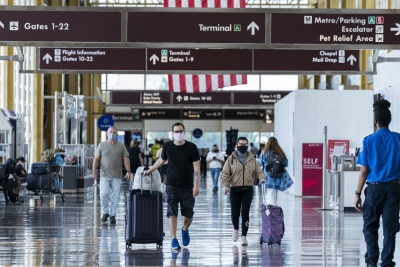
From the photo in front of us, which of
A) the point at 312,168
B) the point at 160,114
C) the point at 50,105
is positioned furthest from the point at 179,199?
the point at 160,114

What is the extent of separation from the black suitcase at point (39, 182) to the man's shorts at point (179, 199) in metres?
12.3

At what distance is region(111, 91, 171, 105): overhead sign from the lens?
1553 inches

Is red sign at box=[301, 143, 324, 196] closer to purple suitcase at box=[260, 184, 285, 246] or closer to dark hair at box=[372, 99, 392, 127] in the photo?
purple suitcase at box=[260, 184, 285, 246]

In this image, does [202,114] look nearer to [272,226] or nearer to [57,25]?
[57,25]

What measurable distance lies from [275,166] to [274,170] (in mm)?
61

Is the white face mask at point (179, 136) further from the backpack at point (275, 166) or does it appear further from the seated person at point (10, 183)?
the seated person at point (10, 183)

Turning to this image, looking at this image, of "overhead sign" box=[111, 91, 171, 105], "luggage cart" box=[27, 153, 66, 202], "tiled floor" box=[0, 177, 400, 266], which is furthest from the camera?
"overhead sign" box=[111, 91, 171, 105]

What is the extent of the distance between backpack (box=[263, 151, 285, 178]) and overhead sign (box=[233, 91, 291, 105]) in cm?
2603

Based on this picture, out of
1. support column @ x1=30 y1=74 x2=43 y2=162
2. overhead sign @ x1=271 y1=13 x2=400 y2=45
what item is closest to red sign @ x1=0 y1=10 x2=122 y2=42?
overhead sign @ x1=271 y1=13 x2=400 y2=45

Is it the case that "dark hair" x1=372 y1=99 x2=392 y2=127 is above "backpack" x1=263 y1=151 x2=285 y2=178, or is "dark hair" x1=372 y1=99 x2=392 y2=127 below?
above

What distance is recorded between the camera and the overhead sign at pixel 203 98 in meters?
39.6

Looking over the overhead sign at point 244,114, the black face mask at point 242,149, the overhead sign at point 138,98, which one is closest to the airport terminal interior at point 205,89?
the black face mask at point 242,149

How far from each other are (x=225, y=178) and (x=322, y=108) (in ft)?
49.3

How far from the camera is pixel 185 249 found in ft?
40.4
